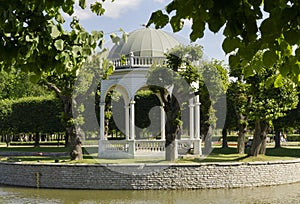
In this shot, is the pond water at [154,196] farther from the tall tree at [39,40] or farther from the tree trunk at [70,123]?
the tall tree at [39,40]

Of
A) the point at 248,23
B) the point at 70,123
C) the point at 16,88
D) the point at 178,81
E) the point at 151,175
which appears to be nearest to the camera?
the point at 248,23

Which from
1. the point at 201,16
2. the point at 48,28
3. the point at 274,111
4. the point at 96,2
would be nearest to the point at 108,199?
the point at 274,111

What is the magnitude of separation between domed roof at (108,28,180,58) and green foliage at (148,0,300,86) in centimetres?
2244

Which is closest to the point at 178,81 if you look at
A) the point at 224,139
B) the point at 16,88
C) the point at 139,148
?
the point at 139,148

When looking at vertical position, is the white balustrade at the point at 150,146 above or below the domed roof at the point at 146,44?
below

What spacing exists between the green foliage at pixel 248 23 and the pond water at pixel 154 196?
1271 centimetres

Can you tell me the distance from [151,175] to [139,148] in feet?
22.4

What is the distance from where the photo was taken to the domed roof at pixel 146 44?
25.9 m

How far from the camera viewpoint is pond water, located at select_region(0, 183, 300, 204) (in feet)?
51.4

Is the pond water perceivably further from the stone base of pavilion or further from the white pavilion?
the stone base of pavilion

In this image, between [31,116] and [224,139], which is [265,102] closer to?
[224,139]

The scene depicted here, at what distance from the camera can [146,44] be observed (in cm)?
2620

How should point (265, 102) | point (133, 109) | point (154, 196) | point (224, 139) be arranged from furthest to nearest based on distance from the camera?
point (224, 139) → point (133, 109) → point (265, 102) → point (154, 196)

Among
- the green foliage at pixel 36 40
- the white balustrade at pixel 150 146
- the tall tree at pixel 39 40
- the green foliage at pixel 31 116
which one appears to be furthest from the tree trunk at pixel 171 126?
the green foliage at pixel 31 116
